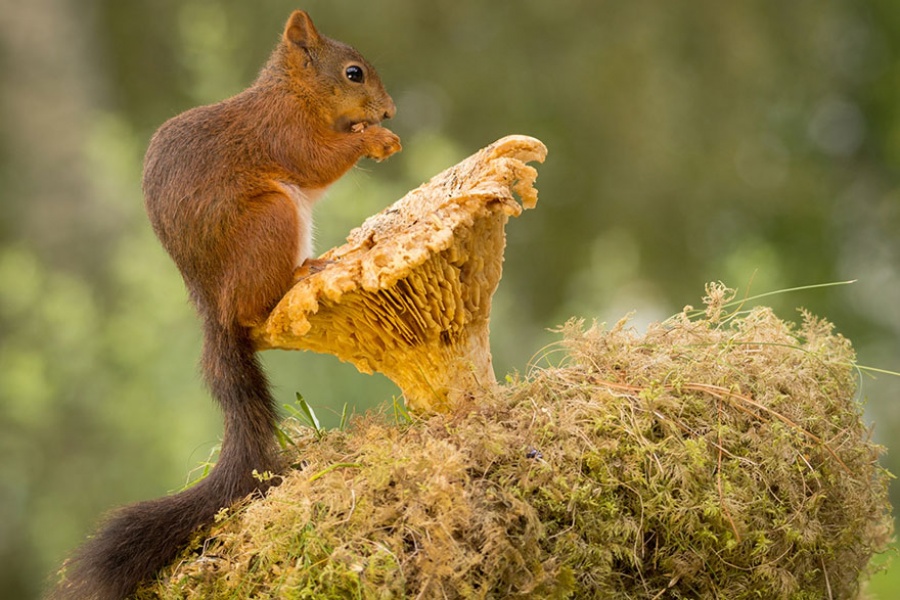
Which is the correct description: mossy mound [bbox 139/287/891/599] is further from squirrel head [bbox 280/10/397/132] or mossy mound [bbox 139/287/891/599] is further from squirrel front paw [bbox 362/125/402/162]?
squirrel head [bbox 280/10/397/132]

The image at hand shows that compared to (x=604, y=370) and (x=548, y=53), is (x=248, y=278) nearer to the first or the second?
(x=604, y=370)

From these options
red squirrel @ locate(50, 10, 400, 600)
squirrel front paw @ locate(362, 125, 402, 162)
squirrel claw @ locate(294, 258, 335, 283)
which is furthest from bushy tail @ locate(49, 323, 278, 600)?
squirrel front paw @ locate(362, 125, 402, 162)

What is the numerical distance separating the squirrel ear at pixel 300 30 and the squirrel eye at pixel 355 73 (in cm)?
9

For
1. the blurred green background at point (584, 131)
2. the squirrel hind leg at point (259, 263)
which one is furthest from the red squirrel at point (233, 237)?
the blurred green background at point (584, 131)

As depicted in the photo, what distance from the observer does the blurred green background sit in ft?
13.1

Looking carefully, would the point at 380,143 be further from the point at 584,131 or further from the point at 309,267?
the point at 584,131

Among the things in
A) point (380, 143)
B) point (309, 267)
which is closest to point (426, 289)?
point (309, 267)

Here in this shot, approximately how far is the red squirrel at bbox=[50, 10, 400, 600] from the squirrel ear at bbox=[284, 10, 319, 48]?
0.5 inches

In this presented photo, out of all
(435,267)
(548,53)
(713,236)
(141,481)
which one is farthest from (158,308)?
(713,236)

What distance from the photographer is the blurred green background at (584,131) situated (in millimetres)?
3988

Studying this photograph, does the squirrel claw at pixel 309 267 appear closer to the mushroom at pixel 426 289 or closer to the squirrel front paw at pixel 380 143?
the mushroom at pixel 426 289

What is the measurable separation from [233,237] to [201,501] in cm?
43

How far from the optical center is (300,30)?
1790 millimetres

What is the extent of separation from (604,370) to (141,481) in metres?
2.53
